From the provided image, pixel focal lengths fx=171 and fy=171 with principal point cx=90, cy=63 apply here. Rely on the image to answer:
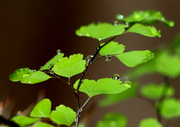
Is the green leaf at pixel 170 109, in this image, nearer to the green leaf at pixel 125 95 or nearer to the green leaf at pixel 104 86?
the green leaf at pixel 125 95

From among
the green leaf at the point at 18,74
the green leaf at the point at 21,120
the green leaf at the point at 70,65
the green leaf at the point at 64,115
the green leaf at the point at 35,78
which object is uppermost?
the green leaf at the point at 70,65

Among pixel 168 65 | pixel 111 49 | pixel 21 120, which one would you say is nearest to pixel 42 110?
pixel 21 120

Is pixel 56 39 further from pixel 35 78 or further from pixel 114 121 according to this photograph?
pixel 35 78

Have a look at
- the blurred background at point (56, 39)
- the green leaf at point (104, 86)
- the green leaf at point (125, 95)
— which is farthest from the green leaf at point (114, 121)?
the blurred background at point (56, 39)

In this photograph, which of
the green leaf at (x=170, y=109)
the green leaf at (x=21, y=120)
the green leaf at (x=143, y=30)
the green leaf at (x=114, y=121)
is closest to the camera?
the green leaf at (x=21, y=120)

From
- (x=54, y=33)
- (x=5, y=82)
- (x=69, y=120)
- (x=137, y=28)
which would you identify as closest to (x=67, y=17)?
(x=54, y=33)

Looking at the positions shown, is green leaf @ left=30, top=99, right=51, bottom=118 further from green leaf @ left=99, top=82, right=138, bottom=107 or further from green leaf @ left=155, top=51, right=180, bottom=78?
green leaf @ left=155, top=51, right=180, bottom=78

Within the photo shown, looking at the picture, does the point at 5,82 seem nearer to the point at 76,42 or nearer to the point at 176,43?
the point at 76,42
